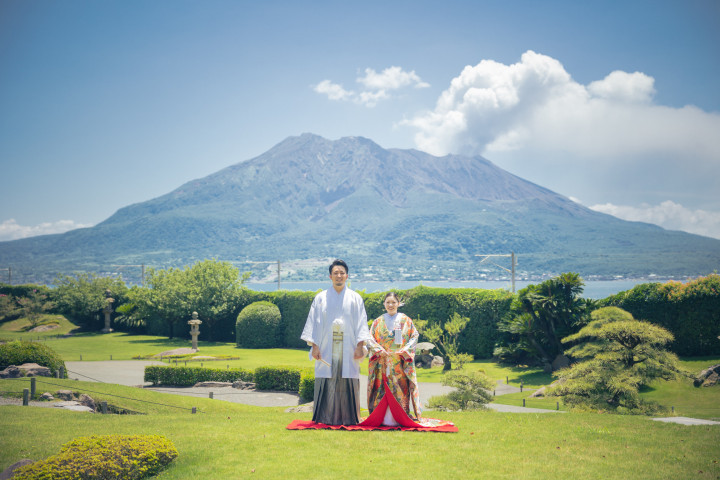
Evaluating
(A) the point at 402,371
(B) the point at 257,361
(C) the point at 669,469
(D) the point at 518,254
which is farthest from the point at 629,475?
(D) the point at 518,254

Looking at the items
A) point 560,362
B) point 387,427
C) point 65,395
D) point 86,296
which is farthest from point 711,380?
point 86,296

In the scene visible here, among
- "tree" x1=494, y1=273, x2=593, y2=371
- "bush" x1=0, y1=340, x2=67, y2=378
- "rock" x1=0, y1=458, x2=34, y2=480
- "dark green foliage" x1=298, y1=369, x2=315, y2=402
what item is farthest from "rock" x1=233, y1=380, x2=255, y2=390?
"rock" x1=0, y1=458, x2=34, y2=480

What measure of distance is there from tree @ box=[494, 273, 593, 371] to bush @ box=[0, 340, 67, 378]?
666 inches

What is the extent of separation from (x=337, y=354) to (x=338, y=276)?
1.30 metres

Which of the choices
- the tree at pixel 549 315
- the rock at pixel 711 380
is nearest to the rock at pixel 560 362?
the tree at pixel 549 315

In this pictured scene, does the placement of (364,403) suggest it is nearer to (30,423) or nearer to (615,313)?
(615,313)

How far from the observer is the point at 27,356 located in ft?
58.2

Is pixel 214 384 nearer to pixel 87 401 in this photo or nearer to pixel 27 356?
pixel 27 356

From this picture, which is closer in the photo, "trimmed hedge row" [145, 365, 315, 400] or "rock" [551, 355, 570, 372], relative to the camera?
"trimmed hedge row" [145, 365, 315, 400]

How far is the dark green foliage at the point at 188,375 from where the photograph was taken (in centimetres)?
2105

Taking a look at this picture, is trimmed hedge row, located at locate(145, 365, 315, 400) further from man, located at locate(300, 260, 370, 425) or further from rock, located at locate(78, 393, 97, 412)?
man, located at locate(300, 260, 370, 425)

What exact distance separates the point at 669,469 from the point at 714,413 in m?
7.49

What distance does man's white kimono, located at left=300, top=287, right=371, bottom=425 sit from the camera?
9031mm

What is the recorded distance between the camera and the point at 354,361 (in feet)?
29.9
